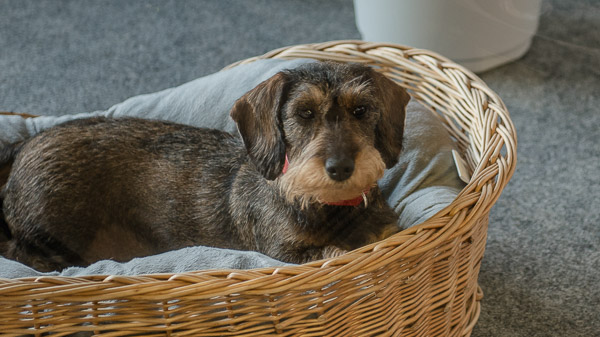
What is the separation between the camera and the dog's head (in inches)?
65.9

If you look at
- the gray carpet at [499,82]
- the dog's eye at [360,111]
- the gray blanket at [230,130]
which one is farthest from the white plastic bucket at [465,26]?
the dog's eye at [360,111]

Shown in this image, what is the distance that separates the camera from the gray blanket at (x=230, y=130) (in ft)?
5.89

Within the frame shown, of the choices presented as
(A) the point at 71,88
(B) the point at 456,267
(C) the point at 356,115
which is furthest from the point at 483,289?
(A) the point at 71,88

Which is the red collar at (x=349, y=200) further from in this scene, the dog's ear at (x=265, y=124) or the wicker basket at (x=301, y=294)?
the wicker basket at (x=301, y=294)

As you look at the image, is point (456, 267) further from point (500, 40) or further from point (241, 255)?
point (500, 40)

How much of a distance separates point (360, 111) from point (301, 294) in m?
0.50

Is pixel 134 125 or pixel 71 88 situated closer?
pixel 134 125

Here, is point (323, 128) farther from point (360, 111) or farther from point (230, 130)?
point (230, 130)

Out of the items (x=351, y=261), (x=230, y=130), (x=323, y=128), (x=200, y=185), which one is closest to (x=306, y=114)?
(x=323, y=128)

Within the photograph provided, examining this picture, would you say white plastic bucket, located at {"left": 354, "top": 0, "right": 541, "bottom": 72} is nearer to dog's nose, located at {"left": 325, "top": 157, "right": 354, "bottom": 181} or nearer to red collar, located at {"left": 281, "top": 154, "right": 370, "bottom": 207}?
red collar, located at {"left": 281, "top": 154, "right": 370, "bottom": 207}

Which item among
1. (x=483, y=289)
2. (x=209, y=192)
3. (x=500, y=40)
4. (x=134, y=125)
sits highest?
(x=134, y=125)

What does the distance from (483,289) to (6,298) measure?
5.14 feet

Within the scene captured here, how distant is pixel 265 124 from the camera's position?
1.82 m

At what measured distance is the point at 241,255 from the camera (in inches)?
70.2
